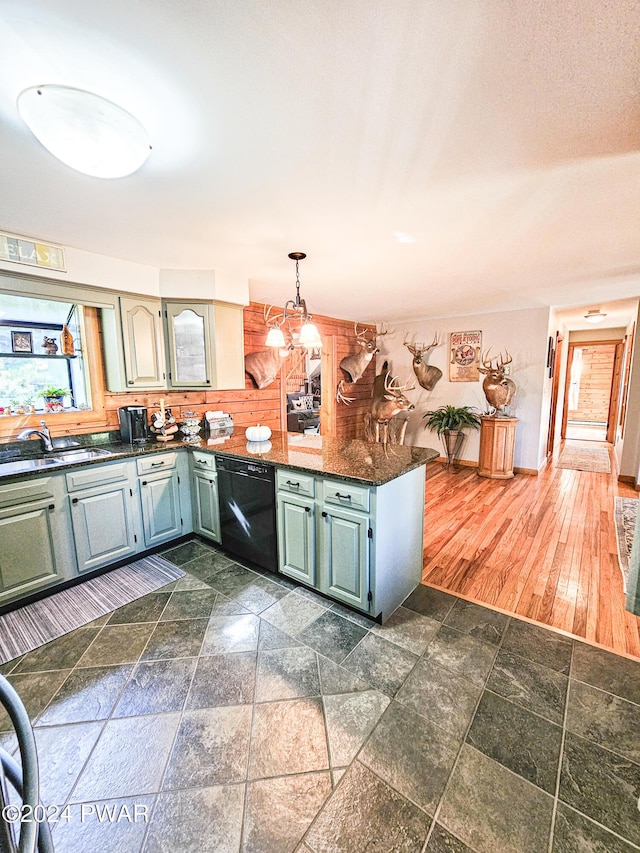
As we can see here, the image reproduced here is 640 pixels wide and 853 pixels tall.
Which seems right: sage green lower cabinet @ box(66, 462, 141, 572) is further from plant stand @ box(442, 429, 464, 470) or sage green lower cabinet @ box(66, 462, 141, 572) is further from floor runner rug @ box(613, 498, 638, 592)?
plant stand @ box(442, 429, 464, 470)

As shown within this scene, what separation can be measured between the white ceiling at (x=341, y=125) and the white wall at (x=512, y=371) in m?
2.31

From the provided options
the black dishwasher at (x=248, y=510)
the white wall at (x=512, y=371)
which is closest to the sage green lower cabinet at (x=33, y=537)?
the black dishwasher at (x=248, y=510)

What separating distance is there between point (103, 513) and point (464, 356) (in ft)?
16.7

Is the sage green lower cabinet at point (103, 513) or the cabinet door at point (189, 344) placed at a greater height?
the cabinet door at point (189, 344)

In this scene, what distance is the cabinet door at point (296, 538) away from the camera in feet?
7.64

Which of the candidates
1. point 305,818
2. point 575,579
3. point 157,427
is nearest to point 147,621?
point 305,818

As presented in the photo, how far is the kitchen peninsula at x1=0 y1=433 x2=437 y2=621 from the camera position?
210 centimetres

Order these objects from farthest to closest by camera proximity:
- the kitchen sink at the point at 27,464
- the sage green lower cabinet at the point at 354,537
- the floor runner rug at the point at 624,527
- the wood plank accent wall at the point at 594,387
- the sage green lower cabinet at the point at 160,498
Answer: the wood plank accent wall at the point at 594,387, the sage green lower cabinet at the point at 160,498, the floor runner rug at the point at 624,527, the kitchen sink at the point at 27,464, the sage green lower cabinet at the point at 354,537

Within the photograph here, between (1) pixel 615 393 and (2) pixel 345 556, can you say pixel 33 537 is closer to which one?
(2) pixel 345 556

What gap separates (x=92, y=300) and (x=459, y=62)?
281 cm

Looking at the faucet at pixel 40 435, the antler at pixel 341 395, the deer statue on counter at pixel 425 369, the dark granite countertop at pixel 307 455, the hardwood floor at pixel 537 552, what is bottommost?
the hardwood floor at pixel 537 552

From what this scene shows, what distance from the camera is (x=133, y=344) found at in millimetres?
3070

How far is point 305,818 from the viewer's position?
1.20 m

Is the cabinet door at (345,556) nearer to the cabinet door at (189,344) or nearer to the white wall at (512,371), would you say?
the cabinet door at (189,344)
